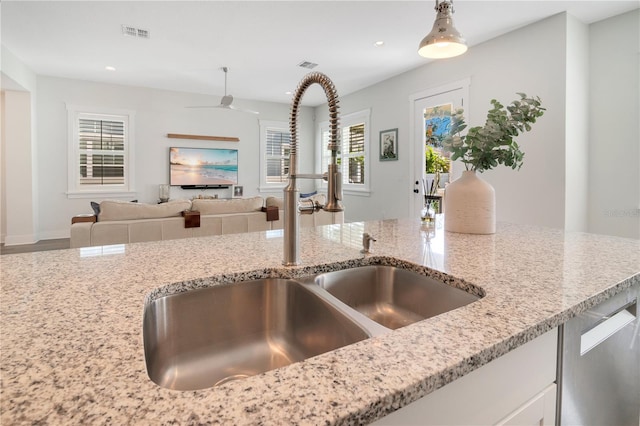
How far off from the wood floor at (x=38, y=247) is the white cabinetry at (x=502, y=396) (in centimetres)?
534

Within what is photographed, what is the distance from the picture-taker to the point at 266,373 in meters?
0.42

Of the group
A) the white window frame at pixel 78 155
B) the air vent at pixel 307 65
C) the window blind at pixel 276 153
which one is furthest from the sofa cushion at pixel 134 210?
the window blind at pixel 276 153

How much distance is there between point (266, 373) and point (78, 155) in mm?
6393

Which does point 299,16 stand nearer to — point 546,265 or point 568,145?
point 568,145

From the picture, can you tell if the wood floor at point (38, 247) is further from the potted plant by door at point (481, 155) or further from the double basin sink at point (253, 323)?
the potted plant by door at point (481, 155)

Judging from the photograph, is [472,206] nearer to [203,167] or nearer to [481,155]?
[481,155]

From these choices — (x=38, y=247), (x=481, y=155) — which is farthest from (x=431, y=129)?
(x=38, y=247)

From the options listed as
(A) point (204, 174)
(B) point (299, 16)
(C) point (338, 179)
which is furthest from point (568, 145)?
(A) point (204, 174)

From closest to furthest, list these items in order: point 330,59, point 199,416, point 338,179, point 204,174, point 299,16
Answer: point 199,416 → point 338,179 → point 299,16 → point 330,59 → point 204,174

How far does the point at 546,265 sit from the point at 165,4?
356cm

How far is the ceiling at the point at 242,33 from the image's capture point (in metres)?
3.03

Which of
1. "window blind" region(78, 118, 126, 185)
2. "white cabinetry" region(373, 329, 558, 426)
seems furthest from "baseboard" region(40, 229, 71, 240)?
"white cabinetry" region(373, 329, 558, 426)

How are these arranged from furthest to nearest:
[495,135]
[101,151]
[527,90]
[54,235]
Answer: [101,151], [54,235], [527,90], [495,135]

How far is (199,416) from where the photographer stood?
34cm
